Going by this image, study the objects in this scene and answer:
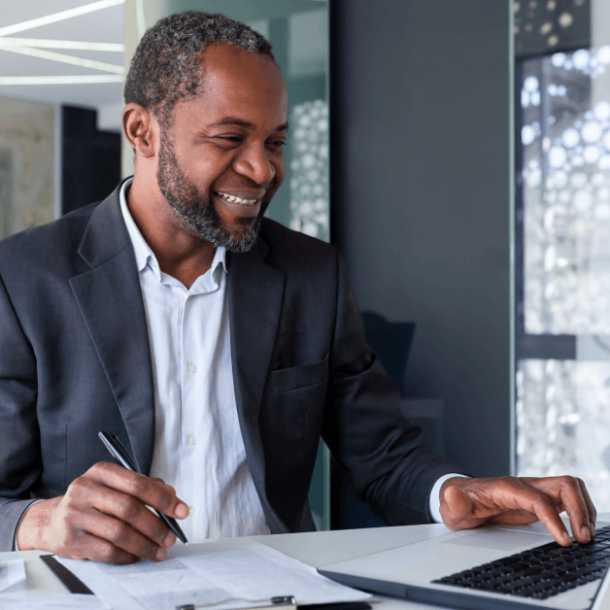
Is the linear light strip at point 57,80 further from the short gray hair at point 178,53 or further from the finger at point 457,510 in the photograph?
the finger at point 457,510

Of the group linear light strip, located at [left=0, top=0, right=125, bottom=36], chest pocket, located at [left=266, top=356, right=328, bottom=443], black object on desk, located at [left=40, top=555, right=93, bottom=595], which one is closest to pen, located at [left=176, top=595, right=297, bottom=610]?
black object on desk, located at [left=40, top=555, right=93, bottom=595]

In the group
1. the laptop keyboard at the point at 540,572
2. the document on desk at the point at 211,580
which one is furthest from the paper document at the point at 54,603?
the laptop keyboard at the point at 540,572

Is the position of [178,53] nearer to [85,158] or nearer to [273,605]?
[273,605]

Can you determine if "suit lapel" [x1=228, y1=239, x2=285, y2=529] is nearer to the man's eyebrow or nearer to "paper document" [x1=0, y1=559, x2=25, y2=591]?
the man's eyebrow

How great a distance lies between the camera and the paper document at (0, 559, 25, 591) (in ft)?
2.21

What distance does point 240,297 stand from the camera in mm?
1288

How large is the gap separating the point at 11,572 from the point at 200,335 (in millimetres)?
597

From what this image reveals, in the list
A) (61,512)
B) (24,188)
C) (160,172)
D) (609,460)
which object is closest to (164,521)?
(61,512)

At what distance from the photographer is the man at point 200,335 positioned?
3.74ft

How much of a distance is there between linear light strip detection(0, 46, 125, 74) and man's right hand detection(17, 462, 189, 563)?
92.0 inches

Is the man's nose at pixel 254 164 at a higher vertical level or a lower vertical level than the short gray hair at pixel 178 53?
lower

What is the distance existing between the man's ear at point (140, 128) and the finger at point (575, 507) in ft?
2.86

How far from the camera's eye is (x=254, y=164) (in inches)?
47.7

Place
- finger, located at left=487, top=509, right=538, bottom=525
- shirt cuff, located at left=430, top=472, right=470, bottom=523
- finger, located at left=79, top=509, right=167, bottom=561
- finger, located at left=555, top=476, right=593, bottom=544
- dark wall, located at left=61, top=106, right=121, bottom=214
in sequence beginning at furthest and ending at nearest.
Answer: dark wall, located at left=61, top=106, right=121, bottom=214, shirt cuff, located at left=430, top=472, right=470, bottom=523, finger, located at left=487, top=509, right=538, bottom=525, finger, located at left=555, top=476, right=593, bottom=544, finger, located at left=79, top=509, right=167, bottom=561
